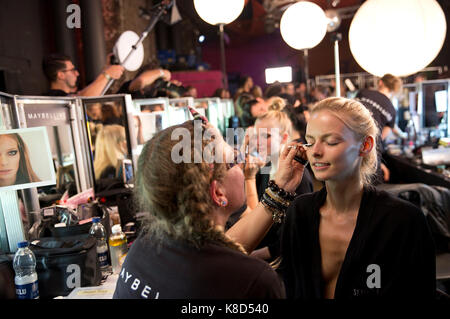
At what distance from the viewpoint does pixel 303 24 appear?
2830 millimetres

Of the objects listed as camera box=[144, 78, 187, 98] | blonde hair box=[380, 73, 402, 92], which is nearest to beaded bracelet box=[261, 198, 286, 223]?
camera box=[144, 78, 187, 98]

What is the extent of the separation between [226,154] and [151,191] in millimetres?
255

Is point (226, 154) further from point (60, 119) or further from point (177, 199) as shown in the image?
point (60, 119)

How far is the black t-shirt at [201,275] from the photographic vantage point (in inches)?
33.4

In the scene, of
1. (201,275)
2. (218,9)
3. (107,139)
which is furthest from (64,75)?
(201,275)

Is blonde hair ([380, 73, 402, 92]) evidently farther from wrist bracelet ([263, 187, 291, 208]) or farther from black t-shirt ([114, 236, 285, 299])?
black t-shirt ([114, 236, 285, 299])

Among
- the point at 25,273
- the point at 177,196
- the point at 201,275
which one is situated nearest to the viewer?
the point at 201,275

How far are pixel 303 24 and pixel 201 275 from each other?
2434mm

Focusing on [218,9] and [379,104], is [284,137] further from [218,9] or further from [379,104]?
[379,104]

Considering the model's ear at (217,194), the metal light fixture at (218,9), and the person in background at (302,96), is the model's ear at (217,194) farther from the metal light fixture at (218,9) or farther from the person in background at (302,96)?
the person in background at (302,96)

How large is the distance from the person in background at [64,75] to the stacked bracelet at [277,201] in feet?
6.51

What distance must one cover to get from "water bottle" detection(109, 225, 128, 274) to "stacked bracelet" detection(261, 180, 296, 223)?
3.13 feet

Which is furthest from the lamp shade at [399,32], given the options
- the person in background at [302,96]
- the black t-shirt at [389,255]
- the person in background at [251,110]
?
the person in background at [302,96]
